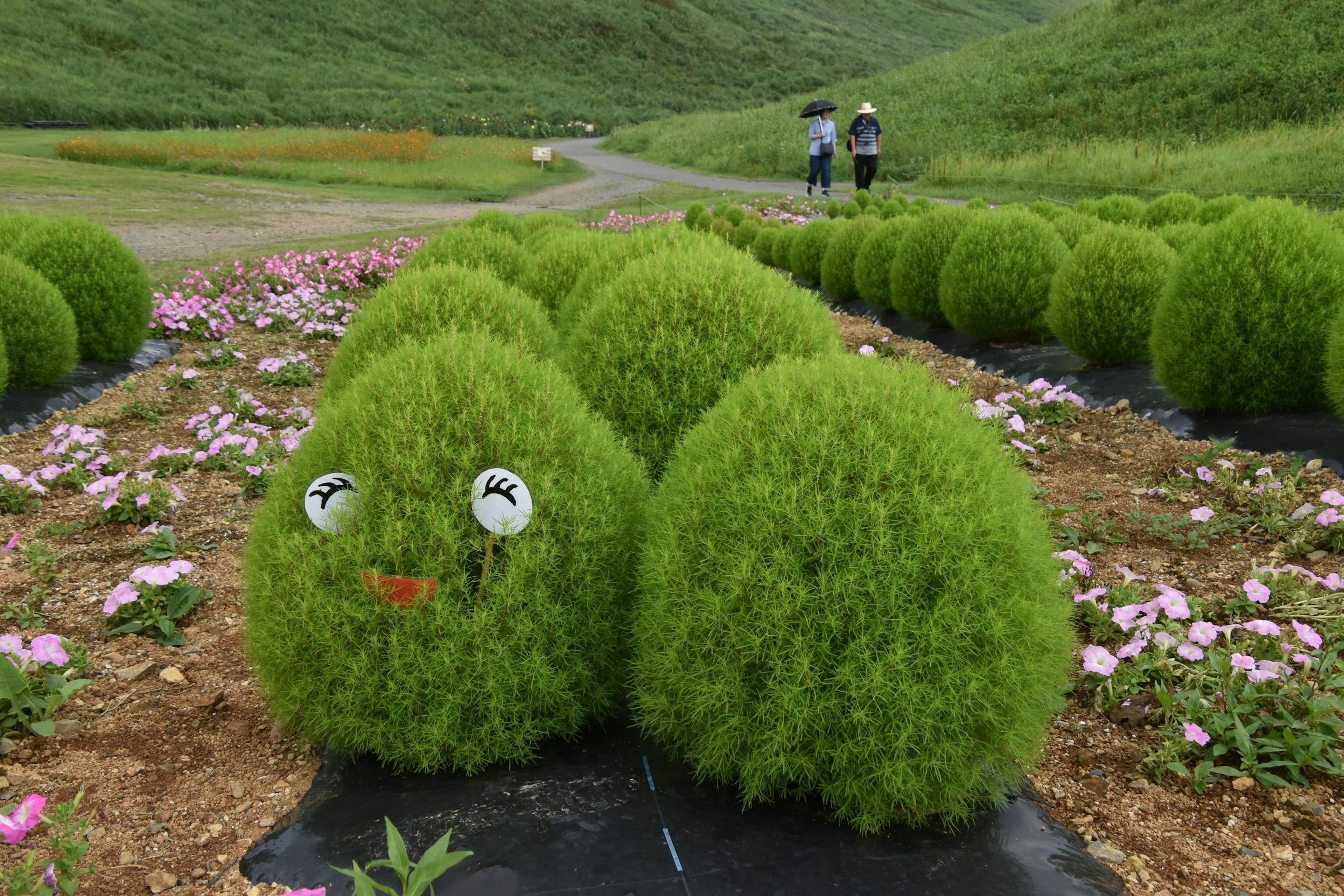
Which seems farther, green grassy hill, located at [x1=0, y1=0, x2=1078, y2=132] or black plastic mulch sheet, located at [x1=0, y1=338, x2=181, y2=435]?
green grassy hill, located at [x1=0, y1=0, x2=1078, y2=132]

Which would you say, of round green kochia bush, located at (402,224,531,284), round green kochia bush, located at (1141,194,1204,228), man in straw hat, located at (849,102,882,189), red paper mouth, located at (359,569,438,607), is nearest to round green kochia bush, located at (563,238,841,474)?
red paper mouth, located at (359,569,438,607)

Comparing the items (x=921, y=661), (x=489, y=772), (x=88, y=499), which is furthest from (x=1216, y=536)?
(x=88, y=499)

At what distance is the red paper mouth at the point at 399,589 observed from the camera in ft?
7.45

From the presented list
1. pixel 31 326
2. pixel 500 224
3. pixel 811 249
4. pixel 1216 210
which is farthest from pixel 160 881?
pixel 811 249

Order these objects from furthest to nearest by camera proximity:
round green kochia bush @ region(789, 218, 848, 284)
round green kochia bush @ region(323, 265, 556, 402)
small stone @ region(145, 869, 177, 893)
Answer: round green kochia bush @ region(789, 218, 848, 284) < round green kochia bush @ region(323, 265, 556, 402) < small stone @ region(145, 869, 177, 893)

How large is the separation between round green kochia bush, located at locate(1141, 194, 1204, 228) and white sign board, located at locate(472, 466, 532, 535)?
949 cm

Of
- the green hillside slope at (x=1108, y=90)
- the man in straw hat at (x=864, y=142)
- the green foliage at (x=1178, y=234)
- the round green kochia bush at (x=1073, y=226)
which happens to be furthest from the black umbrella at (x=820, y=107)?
the green foliage at (x=1178, y=234)

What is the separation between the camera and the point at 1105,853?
2.33 meters

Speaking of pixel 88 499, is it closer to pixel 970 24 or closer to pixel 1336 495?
pixel 1336 495

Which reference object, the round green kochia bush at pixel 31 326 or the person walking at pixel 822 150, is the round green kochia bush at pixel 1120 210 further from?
the round green kochia bush at pixel 31 326

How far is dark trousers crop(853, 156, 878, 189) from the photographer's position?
62.2 ft

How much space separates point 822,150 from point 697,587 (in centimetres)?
1856

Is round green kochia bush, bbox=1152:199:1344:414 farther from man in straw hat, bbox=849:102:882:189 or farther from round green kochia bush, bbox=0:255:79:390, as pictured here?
man in straw hat, bbox=849:102:882:189

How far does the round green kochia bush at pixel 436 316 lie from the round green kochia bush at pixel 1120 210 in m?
8.02
